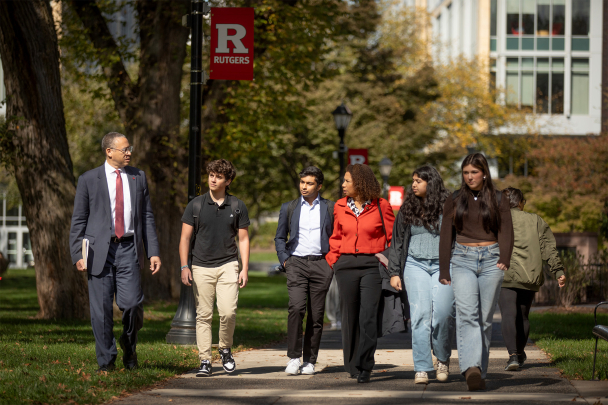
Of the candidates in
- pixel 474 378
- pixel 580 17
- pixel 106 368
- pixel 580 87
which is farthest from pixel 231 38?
pixel 580 17

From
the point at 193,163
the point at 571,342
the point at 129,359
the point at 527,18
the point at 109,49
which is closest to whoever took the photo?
the point at 129,359

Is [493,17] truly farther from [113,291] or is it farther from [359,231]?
[113,291]

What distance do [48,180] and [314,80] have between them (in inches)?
364

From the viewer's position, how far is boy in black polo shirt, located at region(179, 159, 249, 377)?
7367 millimetres

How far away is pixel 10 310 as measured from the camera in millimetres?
15727

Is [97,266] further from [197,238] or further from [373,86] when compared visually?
[373,86]

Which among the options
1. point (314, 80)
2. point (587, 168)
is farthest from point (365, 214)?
point (587, 168)

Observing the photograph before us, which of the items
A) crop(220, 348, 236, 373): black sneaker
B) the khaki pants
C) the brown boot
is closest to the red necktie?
the khaki pants

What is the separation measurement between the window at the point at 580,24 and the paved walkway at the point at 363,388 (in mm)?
43967

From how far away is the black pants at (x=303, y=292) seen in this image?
7.55m

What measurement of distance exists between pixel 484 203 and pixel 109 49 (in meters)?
13.1

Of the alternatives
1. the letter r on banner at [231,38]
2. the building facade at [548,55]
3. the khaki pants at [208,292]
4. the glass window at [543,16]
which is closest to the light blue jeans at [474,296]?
A: the khaki pants at [208,292]

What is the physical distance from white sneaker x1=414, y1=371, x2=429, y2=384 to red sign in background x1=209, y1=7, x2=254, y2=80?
16.3 ft

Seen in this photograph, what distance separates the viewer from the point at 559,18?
49.1 metres
